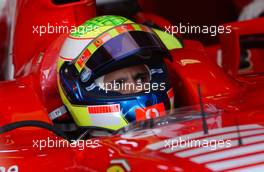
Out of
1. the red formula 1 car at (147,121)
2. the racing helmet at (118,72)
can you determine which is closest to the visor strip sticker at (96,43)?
the racing helmet at (118,72)

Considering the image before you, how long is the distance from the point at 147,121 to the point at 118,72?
16 cm

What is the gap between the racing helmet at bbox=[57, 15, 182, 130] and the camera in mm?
1268

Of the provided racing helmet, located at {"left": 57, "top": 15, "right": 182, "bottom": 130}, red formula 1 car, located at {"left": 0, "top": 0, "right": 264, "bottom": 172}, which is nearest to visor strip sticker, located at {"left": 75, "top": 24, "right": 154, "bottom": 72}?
racing helmet, located at {"left": 57, "top": 15, "right": 182, "bottom": 130}

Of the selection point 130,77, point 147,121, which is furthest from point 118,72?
point 147,121

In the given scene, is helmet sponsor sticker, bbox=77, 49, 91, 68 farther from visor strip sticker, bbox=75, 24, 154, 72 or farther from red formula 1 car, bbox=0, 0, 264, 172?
red formula 1 car, bbox=0, 0, 264, 172

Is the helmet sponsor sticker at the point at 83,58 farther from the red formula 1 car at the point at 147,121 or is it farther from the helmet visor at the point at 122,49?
the red formula 1 car at the point at 147,121

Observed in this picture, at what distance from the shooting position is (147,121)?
47.0 inches

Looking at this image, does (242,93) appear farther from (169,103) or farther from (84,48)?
(84,48)

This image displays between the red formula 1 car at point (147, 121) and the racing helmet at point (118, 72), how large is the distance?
4 centimetres

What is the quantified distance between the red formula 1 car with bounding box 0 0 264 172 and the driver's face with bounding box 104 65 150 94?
10 cm

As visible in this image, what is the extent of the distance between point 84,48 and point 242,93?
382 millimetres

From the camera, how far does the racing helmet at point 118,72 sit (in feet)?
4.16

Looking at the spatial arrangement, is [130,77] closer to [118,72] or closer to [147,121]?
[118,72]

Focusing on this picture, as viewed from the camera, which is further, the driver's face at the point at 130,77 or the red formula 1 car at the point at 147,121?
the driver's face at the point at 130,77
